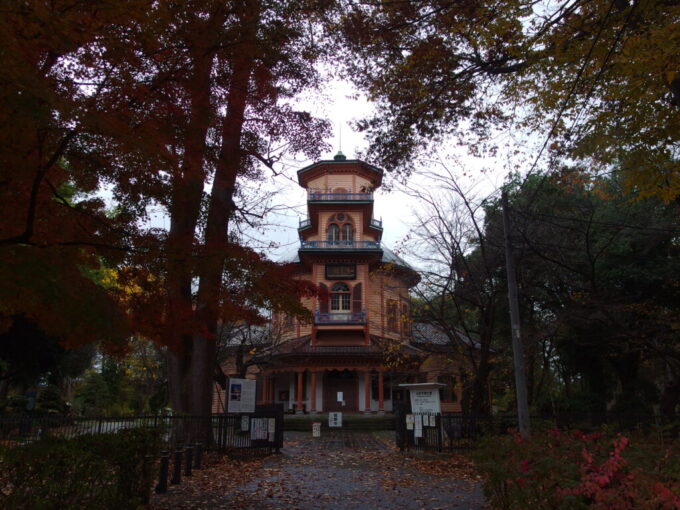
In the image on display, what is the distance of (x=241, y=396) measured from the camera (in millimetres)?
16141

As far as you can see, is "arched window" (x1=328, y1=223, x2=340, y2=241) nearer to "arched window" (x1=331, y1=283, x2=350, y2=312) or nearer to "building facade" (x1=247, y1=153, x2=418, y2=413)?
"building facade" (x1=247, y1=153, x2=418, y2=413)

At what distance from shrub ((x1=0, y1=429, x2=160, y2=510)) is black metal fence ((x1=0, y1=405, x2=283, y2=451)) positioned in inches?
167

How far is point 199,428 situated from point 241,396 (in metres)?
2.97

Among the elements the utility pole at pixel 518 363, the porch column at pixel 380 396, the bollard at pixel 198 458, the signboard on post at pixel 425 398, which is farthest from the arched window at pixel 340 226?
the bollard at pixel 198 458

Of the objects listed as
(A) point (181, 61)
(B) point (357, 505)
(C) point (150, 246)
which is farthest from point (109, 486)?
(A) point (181, 61)

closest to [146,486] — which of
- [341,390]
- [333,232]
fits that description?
[341,390]

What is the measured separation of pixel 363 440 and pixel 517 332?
13.3m

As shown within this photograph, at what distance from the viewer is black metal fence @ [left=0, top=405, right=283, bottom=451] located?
1118 cm

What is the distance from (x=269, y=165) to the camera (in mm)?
13672

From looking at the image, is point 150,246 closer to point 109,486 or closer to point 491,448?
point 109,486

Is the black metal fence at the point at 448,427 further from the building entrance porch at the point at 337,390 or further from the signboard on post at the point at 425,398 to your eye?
the building entrance porch at the point at 337,390

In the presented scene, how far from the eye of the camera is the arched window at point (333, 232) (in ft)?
114

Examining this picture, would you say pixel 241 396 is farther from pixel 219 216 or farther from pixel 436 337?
pixel 436 337

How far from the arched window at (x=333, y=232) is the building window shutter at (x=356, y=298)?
365 centimetres
